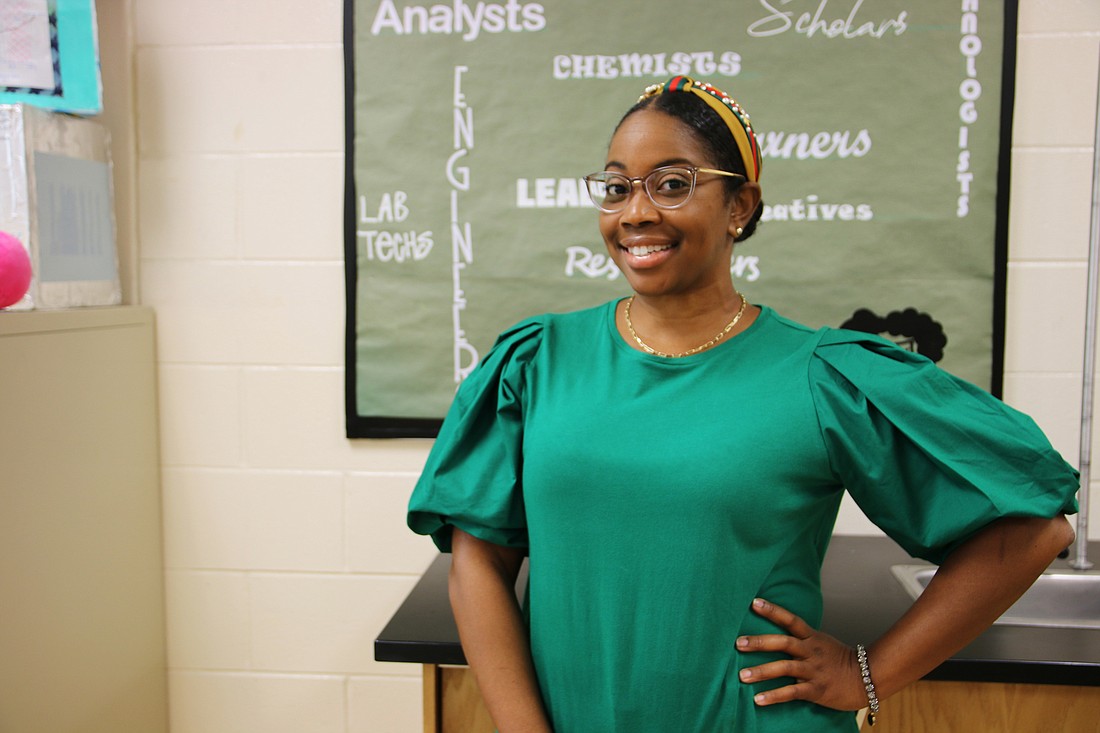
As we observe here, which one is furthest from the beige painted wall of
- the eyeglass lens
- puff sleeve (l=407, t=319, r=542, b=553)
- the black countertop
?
the eyeglass lens

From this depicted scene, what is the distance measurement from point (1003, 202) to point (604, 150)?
0.78 m

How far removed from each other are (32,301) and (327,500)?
2.25 ft

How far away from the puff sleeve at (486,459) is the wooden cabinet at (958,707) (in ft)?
1.02

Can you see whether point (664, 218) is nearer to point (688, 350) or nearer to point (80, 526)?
point (688, 350)

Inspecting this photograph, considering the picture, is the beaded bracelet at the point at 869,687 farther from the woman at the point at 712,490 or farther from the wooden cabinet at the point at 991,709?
the wooden cabinet at the point at 991,709

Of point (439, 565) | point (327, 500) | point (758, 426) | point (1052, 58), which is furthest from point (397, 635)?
point (1052, 58)

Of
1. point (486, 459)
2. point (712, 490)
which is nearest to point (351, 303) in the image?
point (486, 459)

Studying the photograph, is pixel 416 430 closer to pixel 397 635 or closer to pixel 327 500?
pixel 327 500

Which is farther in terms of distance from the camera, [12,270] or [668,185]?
[12,270]

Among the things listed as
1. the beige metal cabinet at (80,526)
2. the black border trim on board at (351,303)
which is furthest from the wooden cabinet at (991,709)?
the beige metal cabinet at (80,526)

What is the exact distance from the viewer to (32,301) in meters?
1.59

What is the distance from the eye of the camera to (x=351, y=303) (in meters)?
1.84

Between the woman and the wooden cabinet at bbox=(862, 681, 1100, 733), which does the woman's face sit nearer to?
the woman

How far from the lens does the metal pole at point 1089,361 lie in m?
1.59
